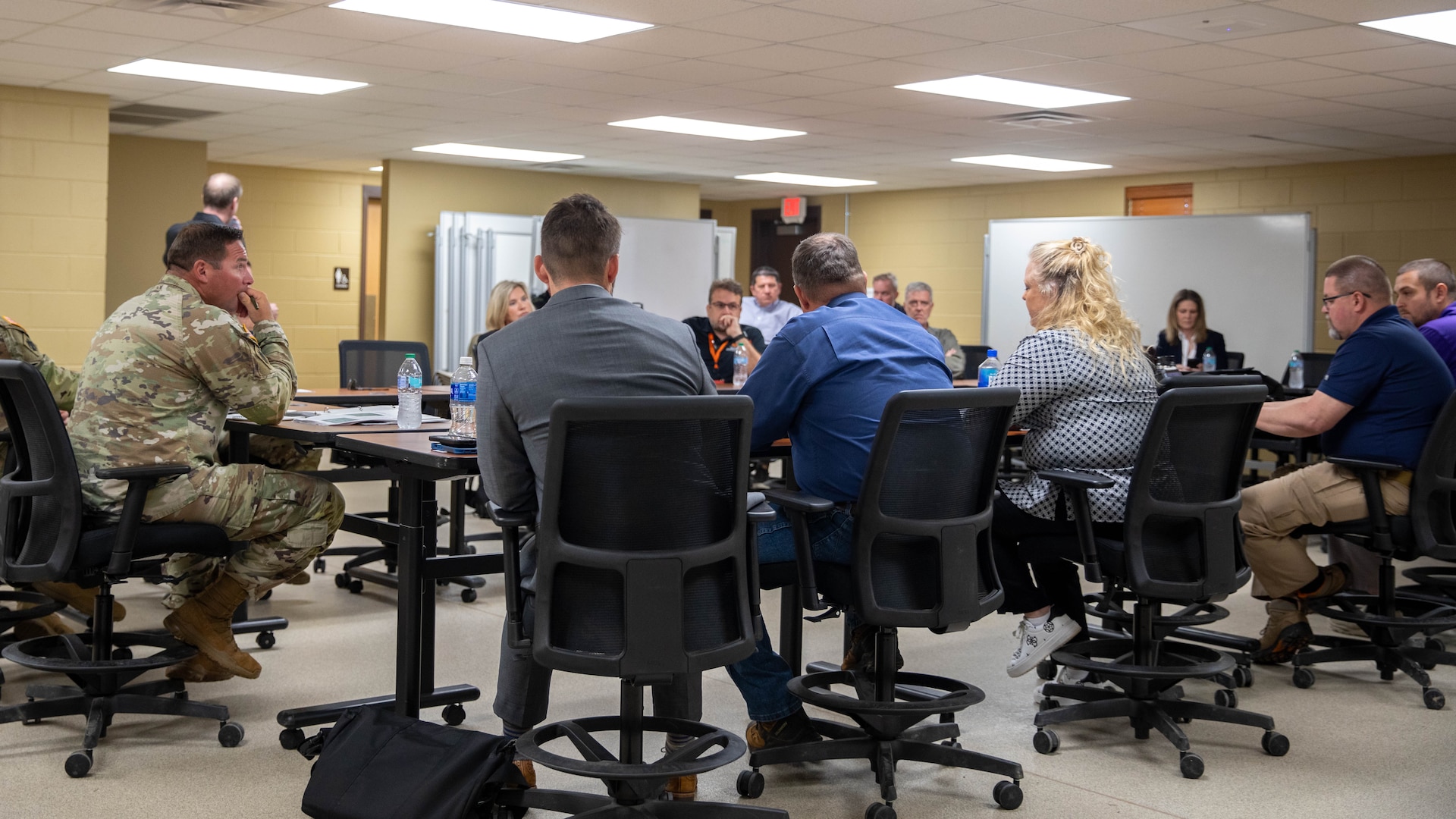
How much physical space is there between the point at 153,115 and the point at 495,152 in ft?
8.71

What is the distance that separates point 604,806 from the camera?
7.84 ft

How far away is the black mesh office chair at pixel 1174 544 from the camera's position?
3023mm

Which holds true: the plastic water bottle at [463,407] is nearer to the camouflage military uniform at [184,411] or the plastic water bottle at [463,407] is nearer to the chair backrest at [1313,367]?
the camouflage military uniform at [184,411]

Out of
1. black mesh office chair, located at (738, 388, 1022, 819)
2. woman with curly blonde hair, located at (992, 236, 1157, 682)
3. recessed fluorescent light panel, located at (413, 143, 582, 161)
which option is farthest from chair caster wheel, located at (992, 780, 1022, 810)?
recessed fluorescent light panel, located at (413, 143, 582, 161)

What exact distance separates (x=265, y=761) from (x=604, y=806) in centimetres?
103

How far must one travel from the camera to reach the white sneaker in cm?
343

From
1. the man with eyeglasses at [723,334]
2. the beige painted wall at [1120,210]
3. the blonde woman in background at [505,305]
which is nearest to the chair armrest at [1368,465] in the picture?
the man with eyeglasses at [723,334]

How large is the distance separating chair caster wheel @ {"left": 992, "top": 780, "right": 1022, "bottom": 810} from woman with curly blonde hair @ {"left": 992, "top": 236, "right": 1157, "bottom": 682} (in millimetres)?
570

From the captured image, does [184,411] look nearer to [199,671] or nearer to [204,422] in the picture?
[204,422]

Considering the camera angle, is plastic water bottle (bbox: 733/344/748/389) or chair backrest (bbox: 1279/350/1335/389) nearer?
plastic water bottle (bbox: 733/344/748/389)

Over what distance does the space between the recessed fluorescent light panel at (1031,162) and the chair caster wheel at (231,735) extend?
8222mm

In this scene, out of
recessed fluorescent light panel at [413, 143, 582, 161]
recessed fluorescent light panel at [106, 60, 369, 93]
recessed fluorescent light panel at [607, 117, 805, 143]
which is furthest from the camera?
recessed fluorescent light panel at [413, 143, 582, 161]

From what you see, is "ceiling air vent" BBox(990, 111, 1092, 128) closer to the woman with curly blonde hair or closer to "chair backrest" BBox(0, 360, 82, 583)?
the woman with curly blonde hair

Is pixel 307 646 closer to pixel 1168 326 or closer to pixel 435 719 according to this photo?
pixel 435 719
